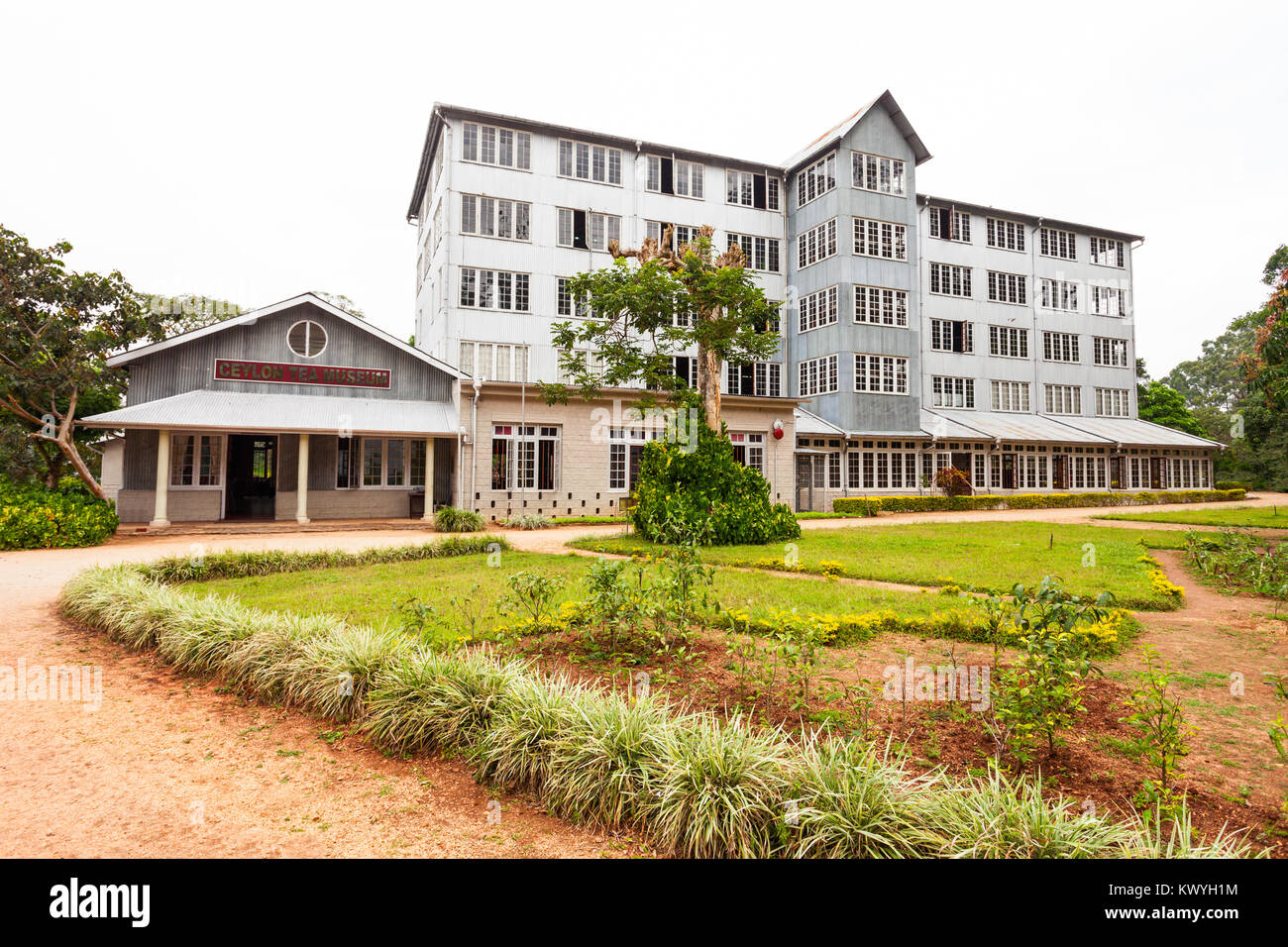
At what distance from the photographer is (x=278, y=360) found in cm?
1950

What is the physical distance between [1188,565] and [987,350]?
78.1 feet

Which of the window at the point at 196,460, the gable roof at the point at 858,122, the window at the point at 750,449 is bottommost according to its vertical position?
the window at the point at 196,460

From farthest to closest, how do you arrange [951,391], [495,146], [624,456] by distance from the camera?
[951,391] → [495,146] → [624,456]

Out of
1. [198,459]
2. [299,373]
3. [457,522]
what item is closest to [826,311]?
[457,522]

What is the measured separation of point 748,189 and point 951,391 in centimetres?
1408

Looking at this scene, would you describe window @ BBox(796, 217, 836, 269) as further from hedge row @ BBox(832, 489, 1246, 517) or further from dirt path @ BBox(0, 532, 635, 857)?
dirt path @ BBox(0, 532, 635, 857)

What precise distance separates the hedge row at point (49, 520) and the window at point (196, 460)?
128 inches

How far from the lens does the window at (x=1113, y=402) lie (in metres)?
35.0

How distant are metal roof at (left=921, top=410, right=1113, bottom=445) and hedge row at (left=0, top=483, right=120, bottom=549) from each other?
2870cm

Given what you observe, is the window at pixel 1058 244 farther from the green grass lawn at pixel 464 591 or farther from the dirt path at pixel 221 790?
the dirt path at pixel 221 790

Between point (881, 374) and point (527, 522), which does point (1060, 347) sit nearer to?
point (881, 374)

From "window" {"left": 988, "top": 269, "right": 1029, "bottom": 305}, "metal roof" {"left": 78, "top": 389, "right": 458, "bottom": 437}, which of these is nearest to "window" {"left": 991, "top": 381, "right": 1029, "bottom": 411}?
"window" {"left": 988, "top": 269, "right": 1029, "bottom": 305}

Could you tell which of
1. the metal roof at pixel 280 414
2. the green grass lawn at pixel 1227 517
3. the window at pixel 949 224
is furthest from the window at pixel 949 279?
the metal roof at pixel 280 414
